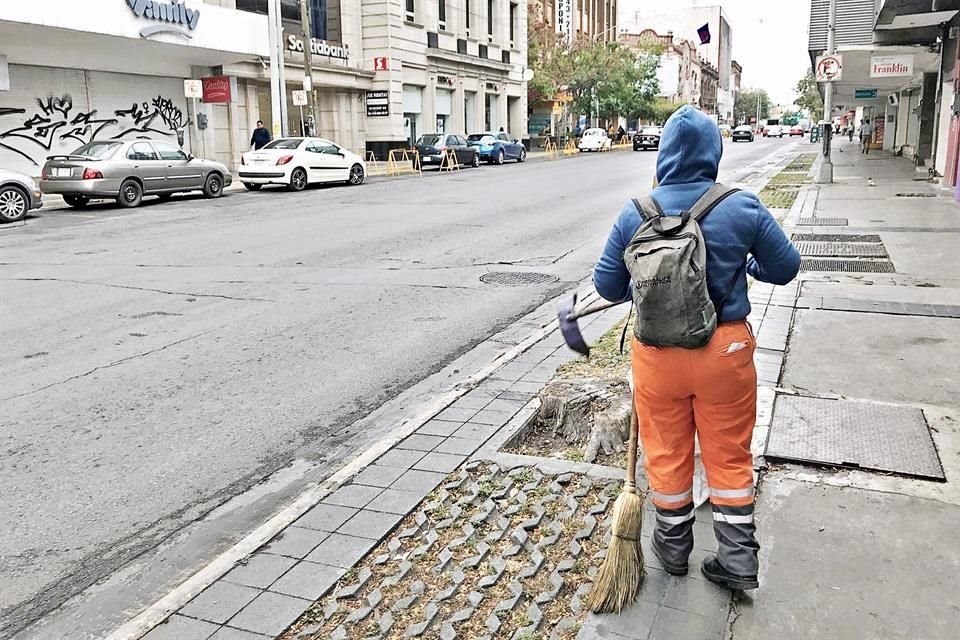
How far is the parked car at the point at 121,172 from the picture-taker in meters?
18.3

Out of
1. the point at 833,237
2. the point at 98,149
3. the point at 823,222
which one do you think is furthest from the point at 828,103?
the point at 98,149

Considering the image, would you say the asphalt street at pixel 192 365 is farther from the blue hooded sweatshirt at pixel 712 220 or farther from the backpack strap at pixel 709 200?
the backpack strap at pixel 709 200

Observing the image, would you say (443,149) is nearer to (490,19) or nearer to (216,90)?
(216,90)

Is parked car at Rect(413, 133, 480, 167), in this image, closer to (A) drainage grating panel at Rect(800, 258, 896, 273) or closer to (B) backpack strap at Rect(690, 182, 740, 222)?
(A) drainage grating panel at Rect(800, 258, 896, 273)

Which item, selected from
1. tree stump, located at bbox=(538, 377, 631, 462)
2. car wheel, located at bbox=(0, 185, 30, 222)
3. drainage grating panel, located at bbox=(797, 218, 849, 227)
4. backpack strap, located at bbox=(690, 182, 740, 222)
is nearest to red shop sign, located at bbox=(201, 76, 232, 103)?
car wheel, located at bbox=(0, 185, 30, 222)

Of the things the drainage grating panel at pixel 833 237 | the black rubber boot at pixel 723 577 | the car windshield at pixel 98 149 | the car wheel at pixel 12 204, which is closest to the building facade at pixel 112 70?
the car windshield at pixel 98 149

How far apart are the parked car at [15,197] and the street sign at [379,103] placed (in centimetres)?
2347

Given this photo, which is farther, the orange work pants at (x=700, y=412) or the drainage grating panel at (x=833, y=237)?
the drainage grating panel at (x=833, y=237)

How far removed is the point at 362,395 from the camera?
592 centimetres

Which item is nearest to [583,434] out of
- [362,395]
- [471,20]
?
[362,395]

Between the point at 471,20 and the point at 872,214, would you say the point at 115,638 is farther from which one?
the point at 471,20

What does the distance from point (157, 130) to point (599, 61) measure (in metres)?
38.4

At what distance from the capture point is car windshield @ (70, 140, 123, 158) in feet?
61.6

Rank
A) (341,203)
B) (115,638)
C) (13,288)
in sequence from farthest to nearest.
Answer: (341,203) → (13,288) → (115,638)
